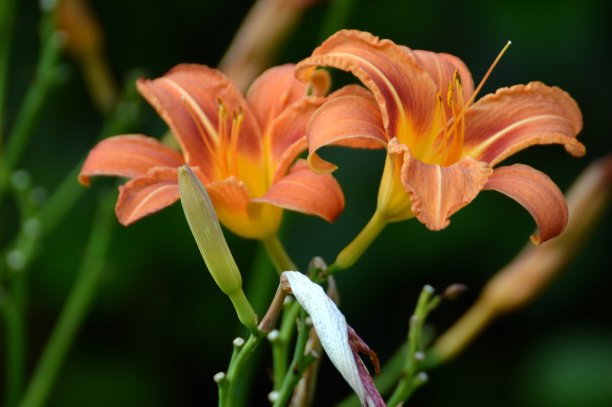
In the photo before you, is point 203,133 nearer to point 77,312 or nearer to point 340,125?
point 340,125

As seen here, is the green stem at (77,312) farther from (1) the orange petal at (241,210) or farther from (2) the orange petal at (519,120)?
(2) the orange petal at (519,120)

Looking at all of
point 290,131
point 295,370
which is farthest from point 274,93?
point 295,370

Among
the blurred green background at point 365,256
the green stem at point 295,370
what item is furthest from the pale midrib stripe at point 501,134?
the blurred green background at point 365,256

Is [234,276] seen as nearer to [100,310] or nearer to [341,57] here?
[341,57]

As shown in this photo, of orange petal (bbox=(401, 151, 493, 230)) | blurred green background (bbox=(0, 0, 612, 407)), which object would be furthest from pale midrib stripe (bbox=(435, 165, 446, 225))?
blurred green background (bbox=(0, 0, 612, 407))

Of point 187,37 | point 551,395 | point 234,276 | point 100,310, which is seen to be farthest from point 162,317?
point 234,276

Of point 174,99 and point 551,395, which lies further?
point 551,395

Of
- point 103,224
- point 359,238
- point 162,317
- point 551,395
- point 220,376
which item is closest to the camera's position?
point 220,376

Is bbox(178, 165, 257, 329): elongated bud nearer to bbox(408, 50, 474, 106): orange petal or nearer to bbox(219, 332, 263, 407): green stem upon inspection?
bbox(219, 332, 263, 407): green stem
